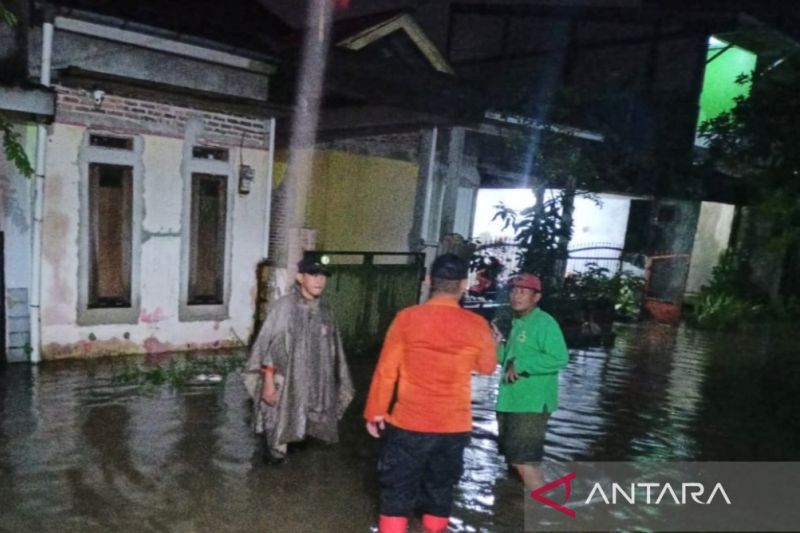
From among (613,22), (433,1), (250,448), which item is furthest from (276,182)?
(613,22)

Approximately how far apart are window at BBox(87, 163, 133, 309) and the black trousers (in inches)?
220

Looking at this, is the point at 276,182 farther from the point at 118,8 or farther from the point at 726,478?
the point at 726,478

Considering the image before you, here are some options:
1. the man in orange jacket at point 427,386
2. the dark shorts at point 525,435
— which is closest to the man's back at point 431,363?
the man in orange jacket at point 427,386

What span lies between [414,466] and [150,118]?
624 cm

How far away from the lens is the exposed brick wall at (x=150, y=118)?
25.4 feet

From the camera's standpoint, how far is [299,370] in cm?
519

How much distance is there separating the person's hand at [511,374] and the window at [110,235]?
18.1ft

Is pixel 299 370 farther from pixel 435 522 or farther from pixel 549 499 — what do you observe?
pixel 549 499

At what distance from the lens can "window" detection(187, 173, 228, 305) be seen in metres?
8.94

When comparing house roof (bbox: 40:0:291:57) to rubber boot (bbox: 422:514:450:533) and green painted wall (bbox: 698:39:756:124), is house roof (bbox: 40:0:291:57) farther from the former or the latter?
green painted wall (bbox: 698:39:756:124)

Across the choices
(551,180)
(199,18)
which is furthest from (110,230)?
(551,180)

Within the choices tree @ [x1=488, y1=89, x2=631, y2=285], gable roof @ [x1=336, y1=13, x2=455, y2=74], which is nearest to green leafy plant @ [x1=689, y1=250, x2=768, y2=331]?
tree @ [x1=488, y1=89, x2=631, y2=285]

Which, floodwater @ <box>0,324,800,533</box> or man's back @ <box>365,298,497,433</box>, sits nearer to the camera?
man's back @ <box>365,298,497,433</box>

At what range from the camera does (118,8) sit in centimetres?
802
